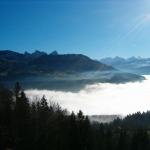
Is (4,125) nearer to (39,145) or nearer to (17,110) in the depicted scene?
(17,110)

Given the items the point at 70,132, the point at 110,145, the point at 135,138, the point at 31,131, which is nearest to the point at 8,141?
the point at 31,131

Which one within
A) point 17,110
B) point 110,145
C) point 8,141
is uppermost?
point 17,110

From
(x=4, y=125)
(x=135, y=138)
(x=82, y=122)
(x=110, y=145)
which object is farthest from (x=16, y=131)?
(x=135, y=138)

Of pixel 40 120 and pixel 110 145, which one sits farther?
pixel 110 145

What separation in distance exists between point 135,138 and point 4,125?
7178 cm

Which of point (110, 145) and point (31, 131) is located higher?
point (31, 131)

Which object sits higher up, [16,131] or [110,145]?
[16,131]

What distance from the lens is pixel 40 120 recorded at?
10475 cm

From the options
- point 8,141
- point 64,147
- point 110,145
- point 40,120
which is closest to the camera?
point 8,141

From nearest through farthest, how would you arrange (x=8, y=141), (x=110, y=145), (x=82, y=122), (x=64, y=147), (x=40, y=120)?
(x=8, y=141)
(x=64, y=147)
(x=82, y=122)
(x=40, y=120)
(x=110, y=145)

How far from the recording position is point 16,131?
3654 inches

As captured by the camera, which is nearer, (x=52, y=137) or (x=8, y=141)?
(x=8, y=141)

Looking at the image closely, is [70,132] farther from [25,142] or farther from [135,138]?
[135,138]

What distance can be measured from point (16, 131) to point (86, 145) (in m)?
21.5
